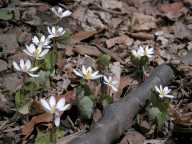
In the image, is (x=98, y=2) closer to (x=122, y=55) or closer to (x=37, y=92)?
(x=122, y=55)


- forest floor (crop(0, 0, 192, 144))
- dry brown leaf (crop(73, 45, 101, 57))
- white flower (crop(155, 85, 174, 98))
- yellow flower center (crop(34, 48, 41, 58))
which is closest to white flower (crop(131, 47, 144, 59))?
forest floor (crop(0, 0, 192, 144))

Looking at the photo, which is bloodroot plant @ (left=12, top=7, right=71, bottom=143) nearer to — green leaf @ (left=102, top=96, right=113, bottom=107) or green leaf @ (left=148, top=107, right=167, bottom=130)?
green leaf @ (left=102, top=96, right=113, bottom=107)

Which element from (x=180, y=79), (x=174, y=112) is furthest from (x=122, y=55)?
(x=174, y=112)

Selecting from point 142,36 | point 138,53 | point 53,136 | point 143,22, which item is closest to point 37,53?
point 53,136

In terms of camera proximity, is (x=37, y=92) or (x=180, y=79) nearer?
(x=37, y=92)

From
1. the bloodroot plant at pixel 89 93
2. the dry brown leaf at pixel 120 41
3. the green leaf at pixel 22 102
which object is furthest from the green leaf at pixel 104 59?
the green leaf at pixel 22 102
